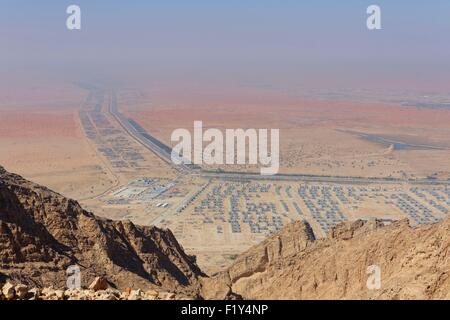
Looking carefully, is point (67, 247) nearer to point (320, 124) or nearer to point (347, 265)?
point (347, 265)

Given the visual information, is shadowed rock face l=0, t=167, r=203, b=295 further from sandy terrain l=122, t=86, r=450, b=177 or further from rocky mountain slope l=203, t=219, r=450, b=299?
sandy terrain l=122, t=86, r=450, b=177

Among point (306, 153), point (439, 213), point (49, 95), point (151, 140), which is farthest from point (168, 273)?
point (49, 95)

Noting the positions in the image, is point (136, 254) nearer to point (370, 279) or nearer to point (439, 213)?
point (370, 279)
